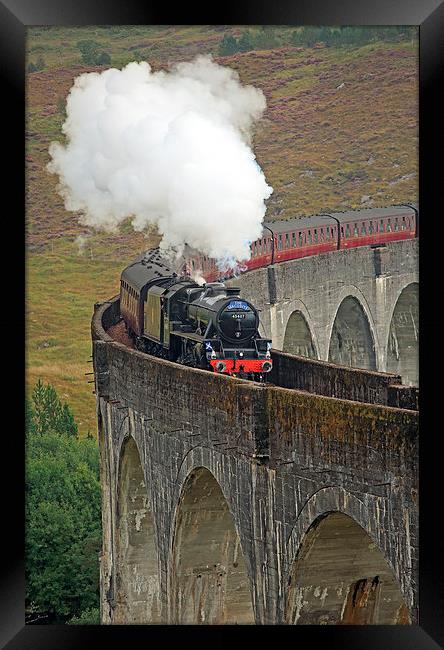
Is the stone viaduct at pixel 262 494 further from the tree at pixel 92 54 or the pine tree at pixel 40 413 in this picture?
the tree at pixel 92 54

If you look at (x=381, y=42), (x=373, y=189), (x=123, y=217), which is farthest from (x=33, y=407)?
(x=381, y=42)

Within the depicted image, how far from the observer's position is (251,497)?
12945 millimetres

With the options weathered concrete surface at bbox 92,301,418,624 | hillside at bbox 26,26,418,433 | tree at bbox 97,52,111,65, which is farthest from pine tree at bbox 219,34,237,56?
weathered concrete surface at bbox 92,301,418,624

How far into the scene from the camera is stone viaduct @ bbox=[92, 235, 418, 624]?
1049 centimetres

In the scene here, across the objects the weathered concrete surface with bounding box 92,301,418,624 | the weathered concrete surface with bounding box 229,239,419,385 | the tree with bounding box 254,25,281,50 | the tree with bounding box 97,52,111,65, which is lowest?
the weathered concrete surface with bounding box 92,301,418,624

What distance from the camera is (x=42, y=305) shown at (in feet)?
163

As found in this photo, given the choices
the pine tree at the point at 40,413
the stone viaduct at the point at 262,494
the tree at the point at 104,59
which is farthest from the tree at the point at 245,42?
the stone viaduct at the point at 262,494

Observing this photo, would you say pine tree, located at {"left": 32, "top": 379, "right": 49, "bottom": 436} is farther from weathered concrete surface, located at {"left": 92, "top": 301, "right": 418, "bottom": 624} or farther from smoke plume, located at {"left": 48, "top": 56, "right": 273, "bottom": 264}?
weathered concrete surface, located at {"left": 92, "top": 301, "right": 418, "bottom": 624}

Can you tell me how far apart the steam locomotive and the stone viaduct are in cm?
57

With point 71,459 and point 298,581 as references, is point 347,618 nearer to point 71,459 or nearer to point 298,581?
point 298,581
